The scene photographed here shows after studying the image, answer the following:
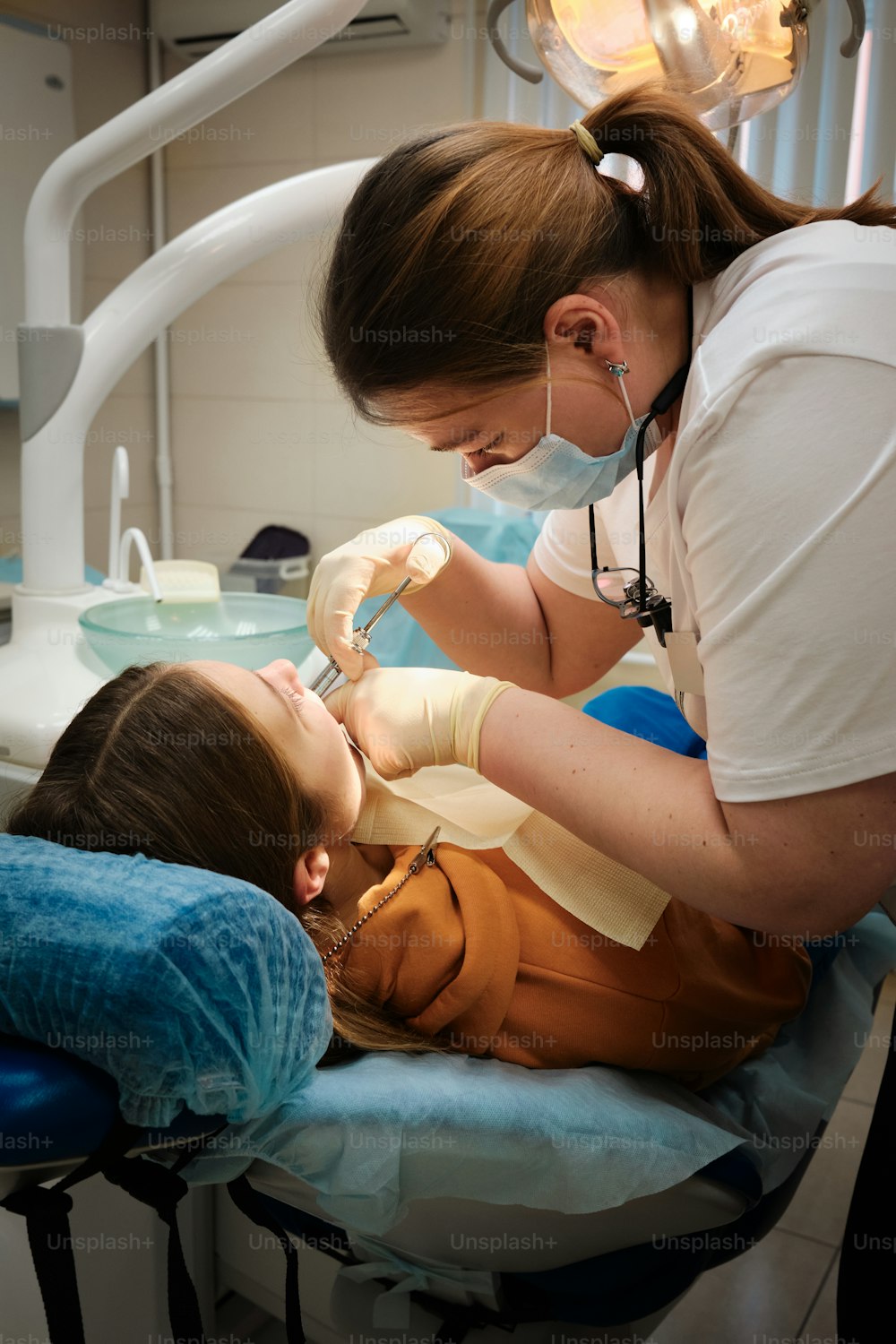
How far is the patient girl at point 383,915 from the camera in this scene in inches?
44.7

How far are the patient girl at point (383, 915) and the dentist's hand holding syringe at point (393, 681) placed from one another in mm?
64

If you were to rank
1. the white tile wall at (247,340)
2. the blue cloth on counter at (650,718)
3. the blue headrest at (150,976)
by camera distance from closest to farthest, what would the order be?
1. the blue headrest at (150,976)
2. the blue cloth on counter at (650,718)
3. the white tile wall at (247,340)

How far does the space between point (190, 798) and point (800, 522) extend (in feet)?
2.13

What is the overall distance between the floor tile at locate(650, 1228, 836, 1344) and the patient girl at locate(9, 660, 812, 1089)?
817 millimetres

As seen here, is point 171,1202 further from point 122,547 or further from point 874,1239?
point 122,547

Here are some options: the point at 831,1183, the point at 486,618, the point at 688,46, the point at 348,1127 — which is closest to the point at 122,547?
the point at 486,618

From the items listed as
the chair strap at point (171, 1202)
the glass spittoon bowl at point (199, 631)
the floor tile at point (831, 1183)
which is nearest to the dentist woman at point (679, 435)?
the glass spittoon bowl at point (199, 631)

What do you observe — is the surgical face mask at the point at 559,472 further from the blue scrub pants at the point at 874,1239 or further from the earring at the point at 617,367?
the blue scrub pants at the point at 874,1239

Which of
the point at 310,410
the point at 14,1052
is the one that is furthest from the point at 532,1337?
the point at 310,410

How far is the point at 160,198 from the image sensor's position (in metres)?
3.35

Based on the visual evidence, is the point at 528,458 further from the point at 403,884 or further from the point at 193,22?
the point at 193,22

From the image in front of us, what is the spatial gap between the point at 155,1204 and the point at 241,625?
117cm

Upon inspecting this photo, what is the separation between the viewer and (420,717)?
1249 millimetres

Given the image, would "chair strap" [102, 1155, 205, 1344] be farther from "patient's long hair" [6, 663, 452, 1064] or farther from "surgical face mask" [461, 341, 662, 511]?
"surgical face mask" [461, 341, 662, 511]
